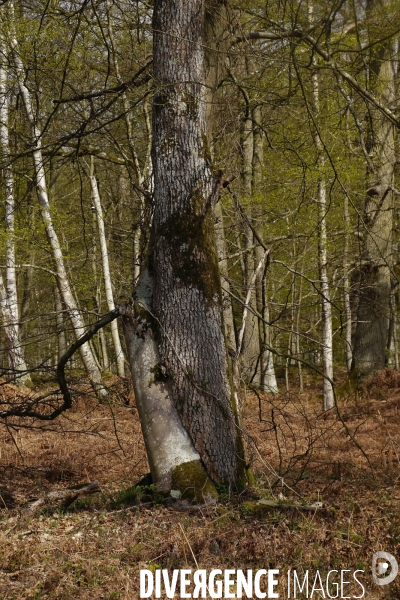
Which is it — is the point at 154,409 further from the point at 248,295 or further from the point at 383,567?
the point at 383,567

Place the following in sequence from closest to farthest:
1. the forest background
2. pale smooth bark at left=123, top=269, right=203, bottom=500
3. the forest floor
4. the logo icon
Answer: the forest floor
the logo icon
the forest background
pale smooth bark at left=123, top=269, right=203, bottom=500

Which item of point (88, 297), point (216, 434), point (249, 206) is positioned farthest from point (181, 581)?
point (88, 297)

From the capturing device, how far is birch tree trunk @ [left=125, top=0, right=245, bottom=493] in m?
4.95

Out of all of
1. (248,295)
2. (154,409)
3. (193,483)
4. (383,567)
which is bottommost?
(383,567)

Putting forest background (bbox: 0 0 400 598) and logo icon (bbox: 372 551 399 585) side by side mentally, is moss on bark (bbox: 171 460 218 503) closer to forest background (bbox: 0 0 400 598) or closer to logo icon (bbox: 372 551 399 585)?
forest background (bbox: 0 0 400 598)

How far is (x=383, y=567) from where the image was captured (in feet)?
13.4

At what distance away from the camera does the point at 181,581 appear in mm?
3814

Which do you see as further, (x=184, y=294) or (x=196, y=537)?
(x=184, y=294)

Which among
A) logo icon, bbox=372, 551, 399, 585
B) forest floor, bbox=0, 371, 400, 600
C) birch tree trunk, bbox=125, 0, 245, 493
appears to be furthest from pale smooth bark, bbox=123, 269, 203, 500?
logo icon, bbox=372, 551, 399, 585

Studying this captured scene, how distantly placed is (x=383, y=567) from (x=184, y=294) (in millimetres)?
2715

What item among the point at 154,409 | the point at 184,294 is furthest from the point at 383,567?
the point at 184,294

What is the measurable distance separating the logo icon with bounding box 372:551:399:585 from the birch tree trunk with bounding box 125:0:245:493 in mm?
1339

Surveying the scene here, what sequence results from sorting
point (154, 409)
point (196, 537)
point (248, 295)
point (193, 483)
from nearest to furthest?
point (196, 537), point (193, 483), point (154, 409), point (248, 295)

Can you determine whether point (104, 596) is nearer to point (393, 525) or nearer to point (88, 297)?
point (393, 525)
